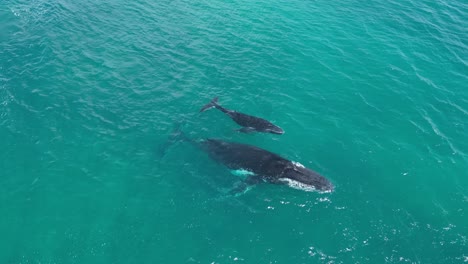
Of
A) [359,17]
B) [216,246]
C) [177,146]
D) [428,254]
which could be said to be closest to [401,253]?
[428,254]

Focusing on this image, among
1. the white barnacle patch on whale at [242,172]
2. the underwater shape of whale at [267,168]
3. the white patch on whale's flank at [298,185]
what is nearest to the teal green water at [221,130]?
the white patch on whale's flank at [298,185]

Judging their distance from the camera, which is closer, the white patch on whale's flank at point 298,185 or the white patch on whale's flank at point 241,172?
the white patch on whale's flank at point 298,185

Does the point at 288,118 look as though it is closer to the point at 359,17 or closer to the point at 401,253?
the point at 401,253

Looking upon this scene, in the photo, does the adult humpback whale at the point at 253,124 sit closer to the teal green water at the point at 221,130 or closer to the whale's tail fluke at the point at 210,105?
the teal green water at the point at 221,130

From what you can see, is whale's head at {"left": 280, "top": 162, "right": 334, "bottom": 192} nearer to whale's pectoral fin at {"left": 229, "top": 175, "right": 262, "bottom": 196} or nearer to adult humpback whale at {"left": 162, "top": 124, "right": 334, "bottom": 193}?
adult humpback whale at {"left": 162, "top": 124, "right": 334, "bottom": 193}

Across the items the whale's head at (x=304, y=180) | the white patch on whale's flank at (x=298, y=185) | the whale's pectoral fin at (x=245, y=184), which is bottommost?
the whale's pectoral fin at (x=245, y=184)

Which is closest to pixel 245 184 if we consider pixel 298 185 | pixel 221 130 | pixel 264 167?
pixel 264 167
